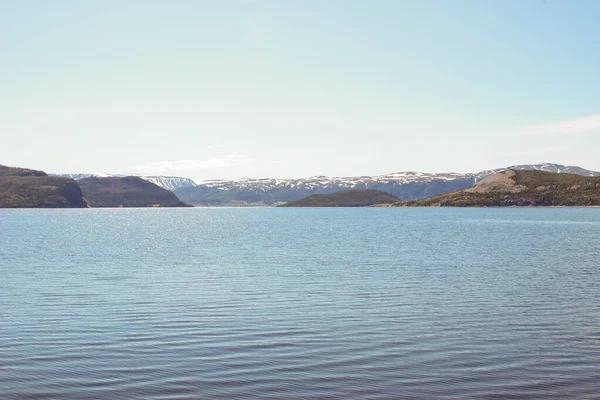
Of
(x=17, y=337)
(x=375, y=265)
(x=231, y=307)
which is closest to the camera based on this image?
(x=17, y=337)

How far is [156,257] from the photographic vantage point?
2569 inches

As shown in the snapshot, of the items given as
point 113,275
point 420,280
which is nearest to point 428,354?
point 420,280

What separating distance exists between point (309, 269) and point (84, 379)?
1329 inches

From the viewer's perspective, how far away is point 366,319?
29.0m

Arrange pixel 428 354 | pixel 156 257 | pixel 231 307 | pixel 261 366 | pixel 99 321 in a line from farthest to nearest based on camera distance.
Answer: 1. pixel 156 257
2. pixel 231 307
3. pixel 99 321
4. pixel 428 354
5. pixel 261 366

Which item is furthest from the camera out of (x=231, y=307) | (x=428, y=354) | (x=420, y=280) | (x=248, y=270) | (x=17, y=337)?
(x=248, y=270)

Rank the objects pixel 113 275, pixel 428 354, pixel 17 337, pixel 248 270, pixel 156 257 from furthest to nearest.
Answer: pixel 156 257 → pixel 248 270 → pixel 113 275 → pixel 17 337 → pixel 428 354

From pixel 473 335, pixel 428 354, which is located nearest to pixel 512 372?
pixel 428 354

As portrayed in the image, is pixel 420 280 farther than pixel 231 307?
Yes

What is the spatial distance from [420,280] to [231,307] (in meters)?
18.0

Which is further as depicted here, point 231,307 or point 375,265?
point 375,265

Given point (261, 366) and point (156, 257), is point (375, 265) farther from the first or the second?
point (261, 366)

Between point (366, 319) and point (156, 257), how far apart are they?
4167 centimetres

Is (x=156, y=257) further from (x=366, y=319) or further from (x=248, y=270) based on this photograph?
(x=366, y=319)
